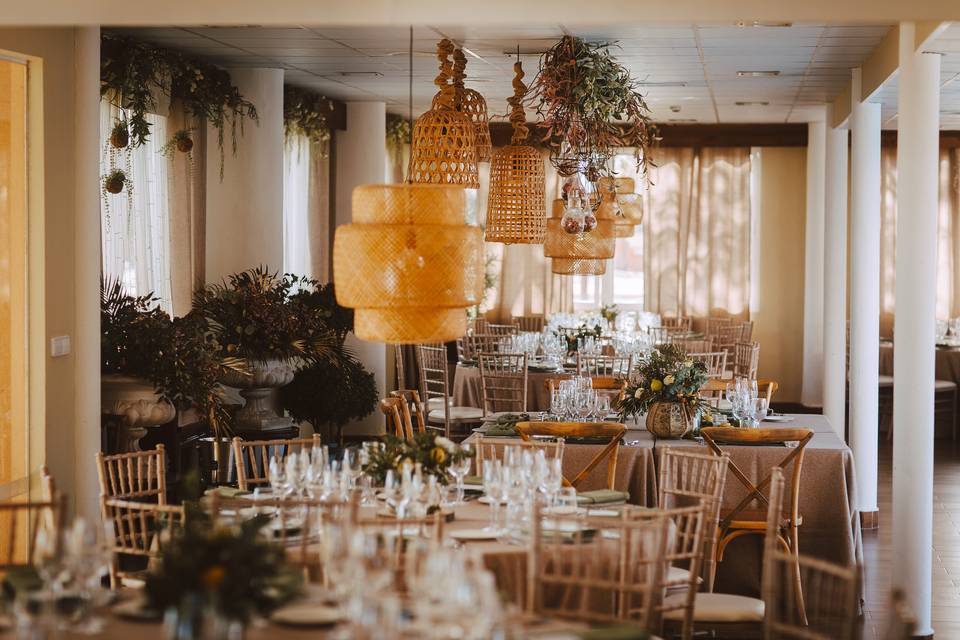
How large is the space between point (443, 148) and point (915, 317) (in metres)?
2.48

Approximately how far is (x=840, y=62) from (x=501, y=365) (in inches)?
142

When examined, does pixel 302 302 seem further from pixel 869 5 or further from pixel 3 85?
pixel 869 5

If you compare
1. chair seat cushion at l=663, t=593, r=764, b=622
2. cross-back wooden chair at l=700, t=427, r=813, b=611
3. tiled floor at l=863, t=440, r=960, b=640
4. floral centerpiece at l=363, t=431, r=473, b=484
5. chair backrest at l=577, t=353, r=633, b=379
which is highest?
chair backrest at l=577, t=353, r=633, b=379

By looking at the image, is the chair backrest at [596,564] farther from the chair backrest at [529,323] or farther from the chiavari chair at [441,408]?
the chair backrest at [529,323]

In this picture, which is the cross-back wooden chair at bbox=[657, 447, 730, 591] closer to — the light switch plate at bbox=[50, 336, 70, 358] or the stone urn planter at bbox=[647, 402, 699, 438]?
the stone urn planter at bbox=[647, 402, 699, 438]

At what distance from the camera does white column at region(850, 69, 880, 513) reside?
8477 mm

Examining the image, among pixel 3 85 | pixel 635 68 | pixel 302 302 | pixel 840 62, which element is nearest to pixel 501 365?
pixel 302 302

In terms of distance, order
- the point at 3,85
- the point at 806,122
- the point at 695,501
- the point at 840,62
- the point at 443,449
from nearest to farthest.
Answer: the point at 443,449
the point at 3,85
the point at 695,501
the point at 840,62
the point at 806,122

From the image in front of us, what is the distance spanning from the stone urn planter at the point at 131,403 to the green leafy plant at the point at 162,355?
0.16 ft

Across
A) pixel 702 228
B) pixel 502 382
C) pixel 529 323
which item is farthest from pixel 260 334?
pixel 702 228

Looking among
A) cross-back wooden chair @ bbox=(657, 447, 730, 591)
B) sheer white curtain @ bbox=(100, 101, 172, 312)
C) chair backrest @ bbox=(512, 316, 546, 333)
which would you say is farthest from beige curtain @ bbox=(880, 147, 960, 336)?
cross-back wooden chair @ bbox=(657, 447, 730, 591)

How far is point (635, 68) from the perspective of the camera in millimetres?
9398

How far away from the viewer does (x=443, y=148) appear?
6.12 m

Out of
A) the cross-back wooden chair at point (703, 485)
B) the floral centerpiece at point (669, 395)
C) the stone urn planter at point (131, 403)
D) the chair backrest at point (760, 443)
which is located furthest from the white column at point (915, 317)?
the stone urn planter at point (131, 403)
